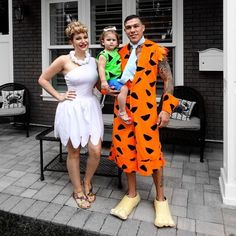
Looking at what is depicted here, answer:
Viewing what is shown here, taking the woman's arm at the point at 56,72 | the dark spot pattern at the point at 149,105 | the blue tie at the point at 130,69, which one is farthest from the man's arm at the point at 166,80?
the woman's arm at the point at 56,72

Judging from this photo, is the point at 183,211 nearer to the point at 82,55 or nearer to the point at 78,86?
the point at 78,86

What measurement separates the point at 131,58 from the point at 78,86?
566mm

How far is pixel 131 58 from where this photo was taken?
2.52m

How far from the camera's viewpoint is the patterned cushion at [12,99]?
5674 mm

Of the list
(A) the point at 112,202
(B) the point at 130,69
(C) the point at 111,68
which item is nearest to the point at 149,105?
(B) the point at 130,69

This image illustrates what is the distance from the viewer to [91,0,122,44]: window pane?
5355mm

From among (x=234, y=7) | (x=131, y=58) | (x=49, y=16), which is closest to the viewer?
(x=131, y=58)

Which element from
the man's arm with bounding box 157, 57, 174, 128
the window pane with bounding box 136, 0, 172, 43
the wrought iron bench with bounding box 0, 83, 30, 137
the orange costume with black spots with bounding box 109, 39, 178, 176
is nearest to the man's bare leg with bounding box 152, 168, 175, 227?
the orange costume with black spots with bounding box 109, 39, 178, 176

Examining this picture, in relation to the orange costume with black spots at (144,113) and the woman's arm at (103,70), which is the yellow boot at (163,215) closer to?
the orange costume with black spots at (144,113)

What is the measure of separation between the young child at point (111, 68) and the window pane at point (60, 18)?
3423 millimetres

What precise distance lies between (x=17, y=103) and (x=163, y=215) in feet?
13.0

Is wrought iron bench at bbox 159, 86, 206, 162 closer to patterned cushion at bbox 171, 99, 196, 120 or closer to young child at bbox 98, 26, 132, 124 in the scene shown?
patterned cushion at bbox 171, 99, 196, 120

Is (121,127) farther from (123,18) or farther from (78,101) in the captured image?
(123,18)

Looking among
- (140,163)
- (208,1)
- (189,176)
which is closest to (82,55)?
(140,163)
